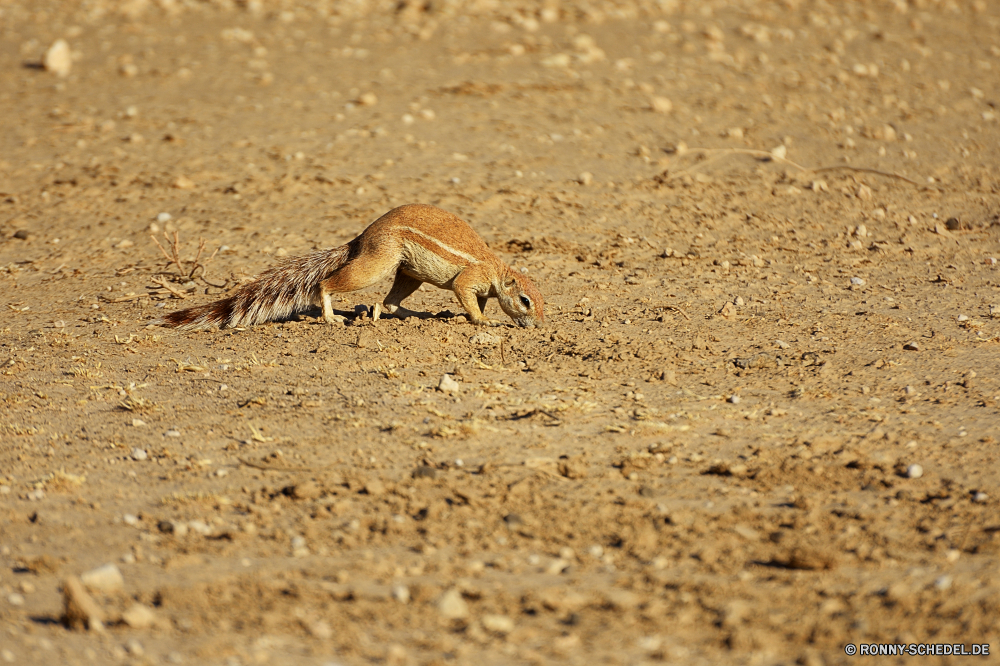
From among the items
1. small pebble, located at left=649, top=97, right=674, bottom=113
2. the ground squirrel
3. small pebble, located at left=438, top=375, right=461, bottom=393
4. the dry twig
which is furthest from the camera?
small pebble, located at left=649, top=97, right=674, bottom=113

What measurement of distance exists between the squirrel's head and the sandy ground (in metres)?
0.14

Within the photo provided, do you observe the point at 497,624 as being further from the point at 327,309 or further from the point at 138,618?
the point at 327,309

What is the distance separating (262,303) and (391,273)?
87 cm

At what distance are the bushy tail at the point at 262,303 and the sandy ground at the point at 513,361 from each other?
6.8 inches

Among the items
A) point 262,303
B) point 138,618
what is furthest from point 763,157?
point 138,618

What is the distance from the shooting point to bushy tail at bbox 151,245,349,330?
6.19 metres

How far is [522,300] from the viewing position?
607 cm

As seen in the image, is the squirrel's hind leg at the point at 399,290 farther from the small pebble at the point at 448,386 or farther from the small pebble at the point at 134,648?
the small pebble at the point at 134,648

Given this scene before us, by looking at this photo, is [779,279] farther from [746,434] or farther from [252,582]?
[252,582]

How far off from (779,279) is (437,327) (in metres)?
2.69

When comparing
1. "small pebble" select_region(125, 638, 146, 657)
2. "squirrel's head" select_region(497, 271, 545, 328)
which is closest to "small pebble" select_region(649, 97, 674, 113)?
"squirrel's head" select_region(497, 271, 545, 328)

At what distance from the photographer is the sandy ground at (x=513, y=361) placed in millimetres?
3252

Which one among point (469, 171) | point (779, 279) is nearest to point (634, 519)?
point (779, 279)

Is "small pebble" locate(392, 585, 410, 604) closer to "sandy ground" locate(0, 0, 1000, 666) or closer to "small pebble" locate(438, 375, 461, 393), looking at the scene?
"sandy ground" locate(0, 0, 1000, 666)
